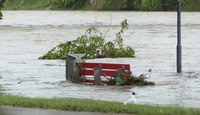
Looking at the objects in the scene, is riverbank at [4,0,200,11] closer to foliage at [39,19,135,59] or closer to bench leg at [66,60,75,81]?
foliage at [39,19,135,59]

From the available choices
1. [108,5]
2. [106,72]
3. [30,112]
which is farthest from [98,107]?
[108,5]

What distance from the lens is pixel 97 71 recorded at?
848 inches

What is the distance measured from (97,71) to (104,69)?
535mm

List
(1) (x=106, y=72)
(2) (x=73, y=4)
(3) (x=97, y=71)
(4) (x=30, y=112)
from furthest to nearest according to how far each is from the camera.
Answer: (2) (x=73, y=4), (1) (x=106, y=72), (3) (x=97, y=71), (4) (x=30, y=112)

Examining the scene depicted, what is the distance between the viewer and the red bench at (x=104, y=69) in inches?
842

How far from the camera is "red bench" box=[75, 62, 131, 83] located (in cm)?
2139

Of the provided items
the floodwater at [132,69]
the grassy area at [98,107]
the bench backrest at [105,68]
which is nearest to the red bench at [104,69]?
the bench backrest at [105,68]

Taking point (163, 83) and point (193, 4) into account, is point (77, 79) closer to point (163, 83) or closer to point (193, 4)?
point (163, 83)

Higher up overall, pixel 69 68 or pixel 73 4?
pixel 69 68

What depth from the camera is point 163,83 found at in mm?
22906

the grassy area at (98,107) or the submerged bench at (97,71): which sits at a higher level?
the grassy area at (98,107)

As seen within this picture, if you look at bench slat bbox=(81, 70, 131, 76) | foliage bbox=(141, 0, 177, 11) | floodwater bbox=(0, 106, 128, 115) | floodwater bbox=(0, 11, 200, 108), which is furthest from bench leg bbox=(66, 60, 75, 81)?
foliage bbox=(141, 0, 177, 11)

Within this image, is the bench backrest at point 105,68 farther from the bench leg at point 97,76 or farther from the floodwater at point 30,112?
the floodwater at point 30,112

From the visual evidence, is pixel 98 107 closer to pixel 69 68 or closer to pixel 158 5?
pixel 69 68
